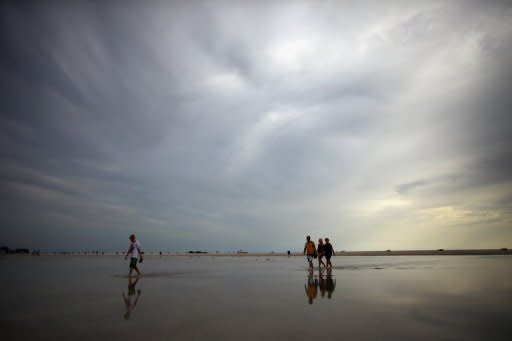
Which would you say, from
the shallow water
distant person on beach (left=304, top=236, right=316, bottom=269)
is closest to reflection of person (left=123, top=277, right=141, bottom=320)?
the shallow water

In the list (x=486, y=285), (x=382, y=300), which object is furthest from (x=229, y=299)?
(x=486, y=285)

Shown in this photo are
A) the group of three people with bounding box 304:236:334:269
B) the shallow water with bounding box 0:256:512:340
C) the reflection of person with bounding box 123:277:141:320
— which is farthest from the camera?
the group of three people with bounding box 304:236:334:269

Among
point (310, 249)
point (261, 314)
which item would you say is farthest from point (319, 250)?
point (261, 314)

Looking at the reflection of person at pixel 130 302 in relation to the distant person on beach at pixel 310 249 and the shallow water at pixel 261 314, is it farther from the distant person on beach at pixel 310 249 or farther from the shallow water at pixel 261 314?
the distant person on beach at pixel 310 249

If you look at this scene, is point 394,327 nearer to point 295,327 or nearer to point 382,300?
point 295,327

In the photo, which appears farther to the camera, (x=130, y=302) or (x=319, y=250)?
(x=319, y=250)

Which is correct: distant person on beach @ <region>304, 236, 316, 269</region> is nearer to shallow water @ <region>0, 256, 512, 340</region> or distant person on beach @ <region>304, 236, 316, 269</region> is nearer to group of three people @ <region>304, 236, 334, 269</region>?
group of three people @ <region>304, 236, 334, 269</region>

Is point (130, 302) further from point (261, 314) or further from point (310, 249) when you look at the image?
point (310, 249)

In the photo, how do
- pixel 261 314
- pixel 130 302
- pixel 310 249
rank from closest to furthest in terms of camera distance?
1. pixel 261 314
2. pixel 130 302
3. pixel 310 249

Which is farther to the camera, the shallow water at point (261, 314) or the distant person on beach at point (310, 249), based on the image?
the distant person on beach at point (310, 249)

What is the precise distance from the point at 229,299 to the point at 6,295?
27.5 ft

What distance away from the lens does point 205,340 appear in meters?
5.74

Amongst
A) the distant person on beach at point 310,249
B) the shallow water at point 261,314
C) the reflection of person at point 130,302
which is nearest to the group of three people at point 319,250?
the distant person on beach at point 310,249

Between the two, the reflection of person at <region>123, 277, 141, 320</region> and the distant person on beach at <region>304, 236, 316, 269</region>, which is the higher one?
the distant person on beach at <region>304, 236, 316, 269</region>
